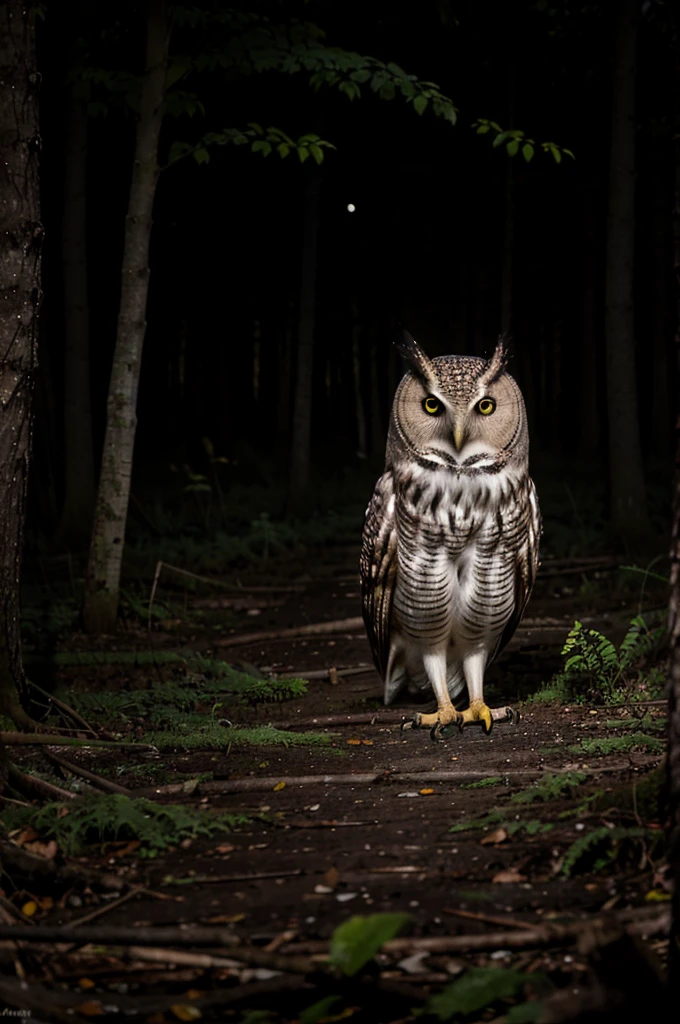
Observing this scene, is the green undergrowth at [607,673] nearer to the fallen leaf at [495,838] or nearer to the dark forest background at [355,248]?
the fallen leaf at [495,838]

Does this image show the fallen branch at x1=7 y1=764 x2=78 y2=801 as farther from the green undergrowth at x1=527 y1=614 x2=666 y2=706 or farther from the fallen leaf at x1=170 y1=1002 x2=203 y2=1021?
the green undergrowth at x1=527 y1=614 x2=666 y2=706

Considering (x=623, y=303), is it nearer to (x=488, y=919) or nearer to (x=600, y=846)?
(x=600, y=846)

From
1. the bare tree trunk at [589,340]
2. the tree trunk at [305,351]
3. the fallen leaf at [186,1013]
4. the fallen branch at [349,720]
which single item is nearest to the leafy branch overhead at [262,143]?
the fallen branch at [349,720]

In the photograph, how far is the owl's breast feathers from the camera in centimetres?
583

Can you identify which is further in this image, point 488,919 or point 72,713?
point 72,713

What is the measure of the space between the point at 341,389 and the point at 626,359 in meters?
23.6

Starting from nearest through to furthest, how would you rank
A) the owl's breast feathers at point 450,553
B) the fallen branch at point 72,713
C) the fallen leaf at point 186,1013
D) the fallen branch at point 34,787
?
the fallen leaf at point 186,1013, the fallen branch at point 34,787, the owl's breast feathers at point 450,553, the fallen branch at point 72,713

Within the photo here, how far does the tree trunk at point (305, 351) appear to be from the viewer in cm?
1769

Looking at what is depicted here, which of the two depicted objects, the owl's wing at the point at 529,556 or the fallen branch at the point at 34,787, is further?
the owl's wing at the point at 529,556

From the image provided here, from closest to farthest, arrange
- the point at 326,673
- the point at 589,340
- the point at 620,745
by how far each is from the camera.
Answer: the point at 620,745
the point at 326,673
the point at 589,340

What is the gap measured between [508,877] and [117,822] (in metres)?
1.57

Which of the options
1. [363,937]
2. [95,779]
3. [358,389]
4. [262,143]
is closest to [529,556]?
[95,779]

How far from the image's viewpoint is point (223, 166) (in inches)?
827

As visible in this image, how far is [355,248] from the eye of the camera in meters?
26.7
